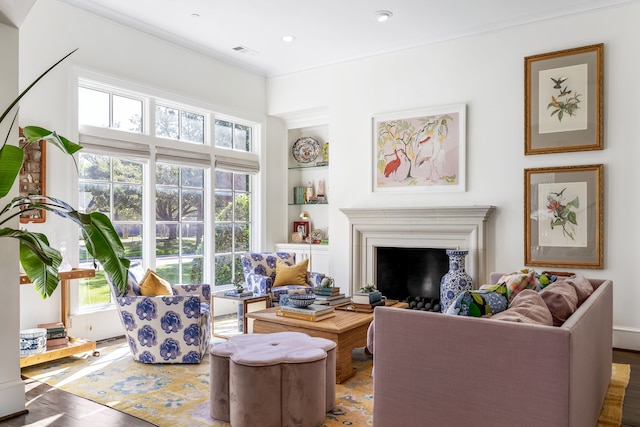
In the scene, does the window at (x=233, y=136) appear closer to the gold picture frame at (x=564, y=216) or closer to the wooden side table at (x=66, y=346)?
the wooden side table at (x=66, y=346)

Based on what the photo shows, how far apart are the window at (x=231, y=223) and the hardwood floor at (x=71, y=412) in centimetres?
283

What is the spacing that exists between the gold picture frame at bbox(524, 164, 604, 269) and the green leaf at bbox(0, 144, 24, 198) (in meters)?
4.33

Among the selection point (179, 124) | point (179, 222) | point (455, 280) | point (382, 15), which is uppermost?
point (382, 15)

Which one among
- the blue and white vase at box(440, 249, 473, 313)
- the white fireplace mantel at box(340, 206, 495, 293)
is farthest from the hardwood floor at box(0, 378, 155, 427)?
the white fireplace mantel at box(340, 206, 495, 293)

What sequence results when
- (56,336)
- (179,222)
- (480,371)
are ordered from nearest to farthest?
(480,371), (56,336), (179,222)

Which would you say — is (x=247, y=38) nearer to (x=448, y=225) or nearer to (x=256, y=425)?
(x=448, y=225)

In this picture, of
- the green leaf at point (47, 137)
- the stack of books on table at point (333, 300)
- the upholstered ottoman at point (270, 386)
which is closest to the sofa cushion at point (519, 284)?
the upholstered ottoman at point (270, 386)

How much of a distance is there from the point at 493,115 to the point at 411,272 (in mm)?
1988

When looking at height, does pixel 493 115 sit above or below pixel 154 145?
above

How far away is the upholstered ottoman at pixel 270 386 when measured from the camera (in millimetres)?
A: 2594

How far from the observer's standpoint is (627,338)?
14.3 feet

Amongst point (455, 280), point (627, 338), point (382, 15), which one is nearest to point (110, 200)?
point (382, 15)

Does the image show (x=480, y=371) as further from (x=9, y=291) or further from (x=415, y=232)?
(x=415, y=232)

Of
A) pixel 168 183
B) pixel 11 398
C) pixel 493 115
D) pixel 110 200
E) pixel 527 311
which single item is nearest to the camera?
pixel 527 311
